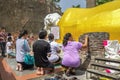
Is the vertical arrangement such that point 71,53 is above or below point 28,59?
above

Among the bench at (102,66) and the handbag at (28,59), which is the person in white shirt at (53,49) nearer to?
the handbag at (28,59)

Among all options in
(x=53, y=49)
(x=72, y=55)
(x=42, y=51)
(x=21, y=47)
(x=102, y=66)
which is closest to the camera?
(x=102, y=66)

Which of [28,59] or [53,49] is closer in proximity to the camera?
[53,49]

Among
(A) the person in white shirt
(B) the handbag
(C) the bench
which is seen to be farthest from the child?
(C) the bench

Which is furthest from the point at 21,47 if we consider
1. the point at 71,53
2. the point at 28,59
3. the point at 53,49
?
the point at 71,53

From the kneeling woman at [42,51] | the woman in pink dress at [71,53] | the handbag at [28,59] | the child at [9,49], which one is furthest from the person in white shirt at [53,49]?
the child at [9,49]

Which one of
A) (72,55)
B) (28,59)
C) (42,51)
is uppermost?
(42,51)

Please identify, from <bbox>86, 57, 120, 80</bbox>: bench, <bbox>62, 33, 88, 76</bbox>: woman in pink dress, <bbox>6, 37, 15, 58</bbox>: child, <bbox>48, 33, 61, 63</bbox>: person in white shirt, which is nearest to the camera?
<bbox>86, 57, 120, 80</bbox>: bench

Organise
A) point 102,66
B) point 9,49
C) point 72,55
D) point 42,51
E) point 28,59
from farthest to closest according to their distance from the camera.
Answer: point 9,49, point 28,59, point 42,51, point 72,55, point 102,66

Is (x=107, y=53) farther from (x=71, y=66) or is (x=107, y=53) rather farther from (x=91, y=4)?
(x=91, y=4)

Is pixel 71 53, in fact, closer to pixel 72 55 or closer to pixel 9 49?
pixel 72 55

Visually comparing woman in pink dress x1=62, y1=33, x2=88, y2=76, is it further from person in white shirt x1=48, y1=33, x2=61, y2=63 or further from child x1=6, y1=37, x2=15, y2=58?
child x1=6, y1=37, x2=15, y2=58

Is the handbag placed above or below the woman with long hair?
below

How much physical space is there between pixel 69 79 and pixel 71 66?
0.73m
